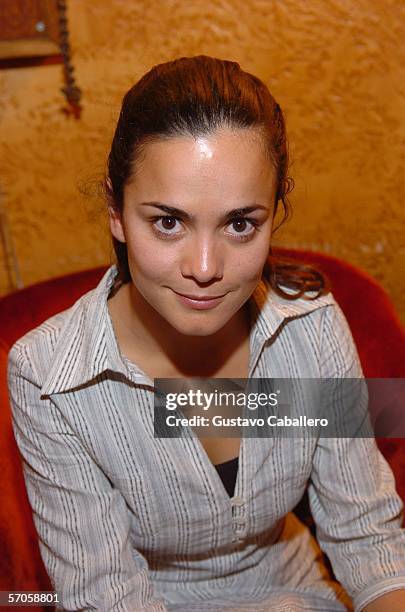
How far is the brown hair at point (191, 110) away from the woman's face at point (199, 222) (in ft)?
0.05

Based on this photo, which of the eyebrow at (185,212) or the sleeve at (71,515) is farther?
the sleeve at (71,515)

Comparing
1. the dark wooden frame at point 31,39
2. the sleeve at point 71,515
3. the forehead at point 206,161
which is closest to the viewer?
the forehead at point 206,161

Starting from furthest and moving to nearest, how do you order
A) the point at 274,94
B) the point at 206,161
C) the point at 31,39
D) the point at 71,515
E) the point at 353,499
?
the point at 274,94 < the point at 31,39 < the point at 353,499 < the point at 71,515 < the point at 206,161

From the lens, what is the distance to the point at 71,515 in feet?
3.15

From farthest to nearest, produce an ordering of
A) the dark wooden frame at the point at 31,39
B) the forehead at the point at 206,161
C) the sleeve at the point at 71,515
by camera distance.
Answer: the dark wooden frame at the point at 31,39 < the sleeve at the point at 71,515 < the forehead at the point at 206,161

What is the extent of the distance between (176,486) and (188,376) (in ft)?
0.57

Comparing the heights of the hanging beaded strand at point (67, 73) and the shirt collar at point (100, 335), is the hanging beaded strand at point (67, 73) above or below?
above

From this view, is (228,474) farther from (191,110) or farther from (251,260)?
(191,110)

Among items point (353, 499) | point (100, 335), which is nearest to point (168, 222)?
point (100, 335)

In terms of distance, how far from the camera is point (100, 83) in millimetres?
1649

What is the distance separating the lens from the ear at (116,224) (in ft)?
3.14

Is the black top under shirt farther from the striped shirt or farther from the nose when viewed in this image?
the nose

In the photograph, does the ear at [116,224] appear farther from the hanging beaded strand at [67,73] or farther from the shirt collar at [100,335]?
the hanging beaded strand at [67,73]

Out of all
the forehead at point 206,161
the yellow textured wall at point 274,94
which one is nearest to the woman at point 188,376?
the forehead at point 206,161
